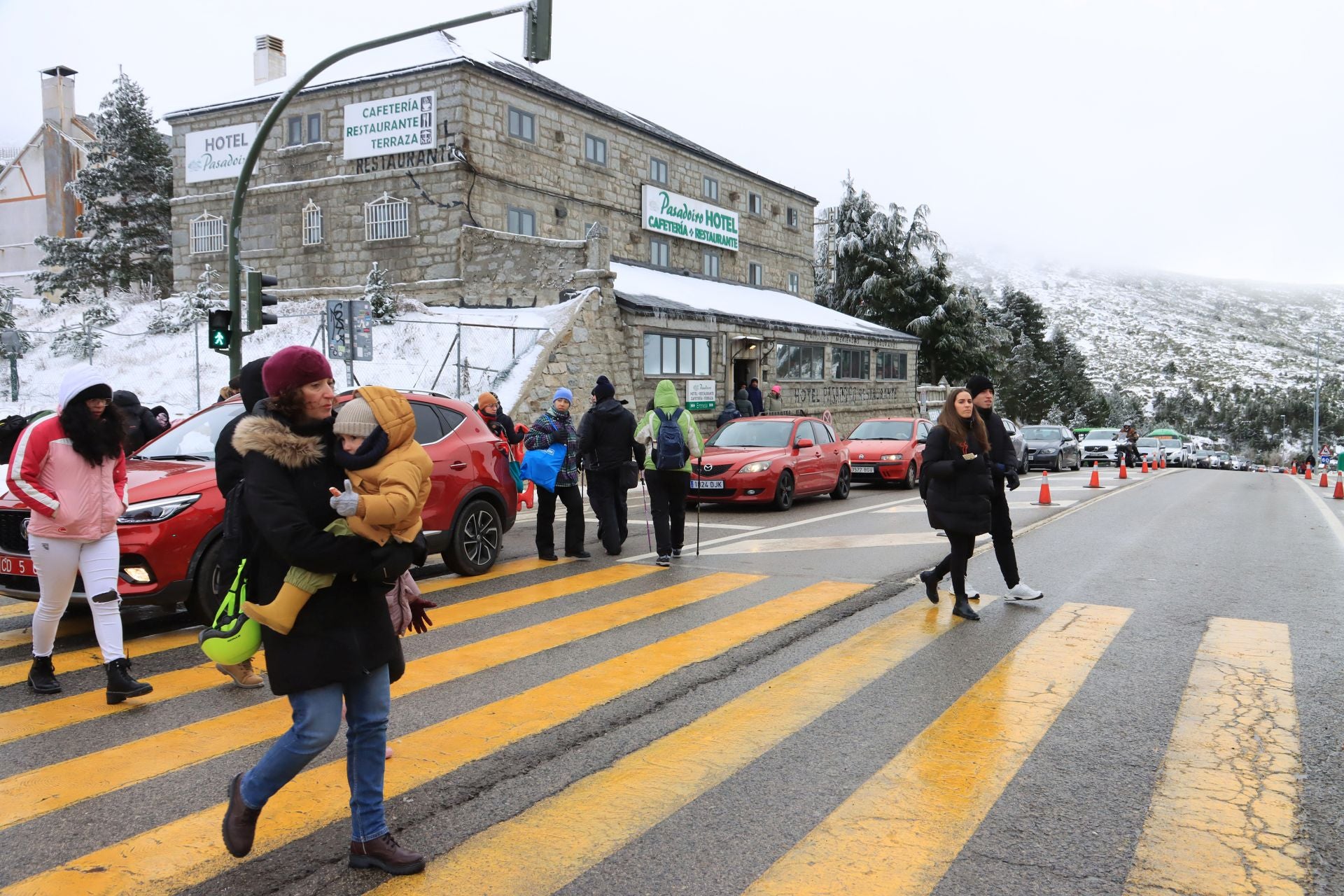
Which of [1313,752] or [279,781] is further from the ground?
[279,781]

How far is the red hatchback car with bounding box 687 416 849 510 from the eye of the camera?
14906mm

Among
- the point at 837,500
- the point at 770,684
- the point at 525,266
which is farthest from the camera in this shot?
the point at 525,266

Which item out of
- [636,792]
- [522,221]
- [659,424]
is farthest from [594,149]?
[636,792]

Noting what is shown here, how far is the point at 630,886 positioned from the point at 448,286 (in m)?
25.8

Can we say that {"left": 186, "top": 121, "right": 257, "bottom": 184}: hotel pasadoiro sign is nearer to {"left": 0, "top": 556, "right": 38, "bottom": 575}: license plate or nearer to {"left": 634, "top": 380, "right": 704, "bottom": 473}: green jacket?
{"left": 634, "top": 380, "right": 704, "bottom": 473}: green jacket

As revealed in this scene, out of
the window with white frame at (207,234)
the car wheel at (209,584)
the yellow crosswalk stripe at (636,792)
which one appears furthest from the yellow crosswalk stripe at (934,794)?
the window with white frame at (207,234)

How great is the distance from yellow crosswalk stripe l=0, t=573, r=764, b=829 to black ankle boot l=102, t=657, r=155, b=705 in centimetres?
60

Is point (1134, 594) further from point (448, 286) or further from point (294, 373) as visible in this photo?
point (448, 286)

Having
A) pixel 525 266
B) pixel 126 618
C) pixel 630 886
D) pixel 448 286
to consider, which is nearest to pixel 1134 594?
pixel 630 886

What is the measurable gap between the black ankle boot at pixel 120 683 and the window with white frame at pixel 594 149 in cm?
2836

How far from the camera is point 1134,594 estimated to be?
8.44m

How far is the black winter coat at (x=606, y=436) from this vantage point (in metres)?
10.2

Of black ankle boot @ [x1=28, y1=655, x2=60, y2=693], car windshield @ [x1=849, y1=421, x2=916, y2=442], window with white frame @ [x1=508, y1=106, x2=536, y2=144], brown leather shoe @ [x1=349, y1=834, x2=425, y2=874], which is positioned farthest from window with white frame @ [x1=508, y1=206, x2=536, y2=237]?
brown leather shoe @ [x1=349, y1=834, x2=425, y2=874]

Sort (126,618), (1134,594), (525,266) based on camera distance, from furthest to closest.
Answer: (525,266), (1134,594), (126,618)
